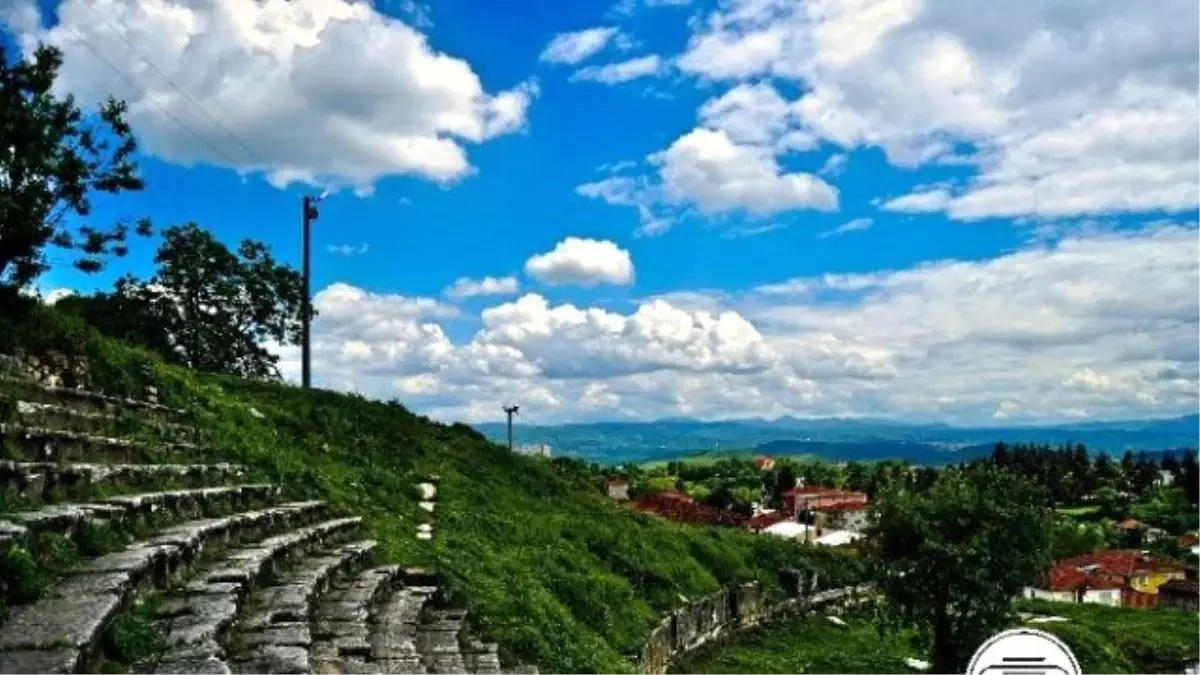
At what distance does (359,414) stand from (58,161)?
14504 millimetres

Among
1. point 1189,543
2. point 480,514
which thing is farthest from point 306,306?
point 1189,543

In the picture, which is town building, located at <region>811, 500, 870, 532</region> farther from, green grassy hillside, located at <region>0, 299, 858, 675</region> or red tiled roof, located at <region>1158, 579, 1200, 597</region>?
green grassy hillside, located at <region>0, 299, 858, 675</region>

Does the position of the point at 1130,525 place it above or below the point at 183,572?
below

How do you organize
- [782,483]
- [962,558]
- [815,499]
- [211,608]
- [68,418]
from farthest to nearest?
[782,483], [815,499], [962,558], [68,418], [211,608]

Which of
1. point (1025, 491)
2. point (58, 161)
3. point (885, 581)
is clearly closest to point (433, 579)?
point (58, 161)

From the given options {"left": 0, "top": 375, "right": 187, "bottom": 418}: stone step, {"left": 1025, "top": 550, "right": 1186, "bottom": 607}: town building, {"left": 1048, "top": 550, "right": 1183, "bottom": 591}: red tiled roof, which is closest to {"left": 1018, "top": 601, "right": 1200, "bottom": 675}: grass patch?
{"left": 0, "top": 375, "right": 187, "bottom": 418}: stone step

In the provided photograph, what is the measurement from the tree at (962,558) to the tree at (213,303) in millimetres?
31517

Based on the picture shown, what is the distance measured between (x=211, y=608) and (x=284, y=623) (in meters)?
0.73

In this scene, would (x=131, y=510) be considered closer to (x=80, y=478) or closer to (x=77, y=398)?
(x=80, y=478)

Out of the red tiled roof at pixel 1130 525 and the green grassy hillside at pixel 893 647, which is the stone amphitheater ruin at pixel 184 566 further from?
the red tiled roof at pixel 1130 525

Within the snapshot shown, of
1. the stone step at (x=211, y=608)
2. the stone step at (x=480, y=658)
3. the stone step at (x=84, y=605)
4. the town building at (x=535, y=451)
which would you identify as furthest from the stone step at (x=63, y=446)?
the town building at (x=535, y=451)

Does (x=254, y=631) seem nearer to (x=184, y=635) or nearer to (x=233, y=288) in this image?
(x=184, y=635)

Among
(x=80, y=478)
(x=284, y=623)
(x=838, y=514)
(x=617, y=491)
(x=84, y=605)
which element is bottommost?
(x=838, y=514)

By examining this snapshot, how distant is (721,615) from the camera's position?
27688mm
